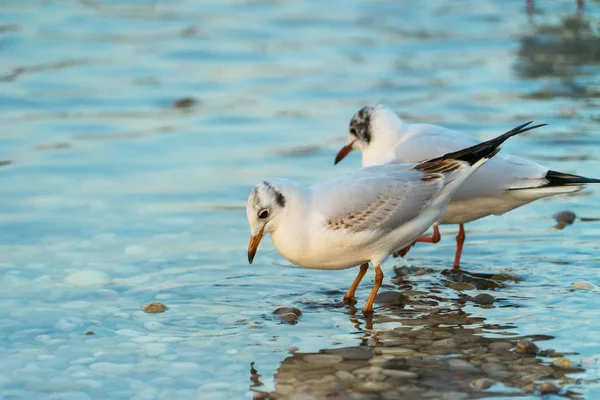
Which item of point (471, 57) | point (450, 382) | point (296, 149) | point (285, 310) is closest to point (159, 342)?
point (285, 310)

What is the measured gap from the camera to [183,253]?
23.1ft

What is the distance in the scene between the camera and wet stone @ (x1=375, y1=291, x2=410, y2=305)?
20.2 feet

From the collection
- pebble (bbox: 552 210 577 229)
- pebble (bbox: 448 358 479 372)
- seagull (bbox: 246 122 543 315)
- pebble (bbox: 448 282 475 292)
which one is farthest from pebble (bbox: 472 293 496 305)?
pebble (bbox: 552 210 577 229)

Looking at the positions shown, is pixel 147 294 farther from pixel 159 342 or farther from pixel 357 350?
pixel 357 350

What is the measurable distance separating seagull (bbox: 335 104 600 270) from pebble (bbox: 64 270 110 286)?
6.18ft

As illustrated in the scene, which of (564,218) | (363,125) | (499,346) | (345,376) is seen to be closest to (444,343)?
(499,346)

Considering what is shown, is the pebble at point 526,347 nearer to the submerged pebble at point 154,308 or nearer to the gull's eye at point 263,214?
the gull's eye at point 263,214

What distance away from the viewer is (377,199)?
5.91m

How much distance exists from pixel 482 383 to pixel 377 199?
142 cm

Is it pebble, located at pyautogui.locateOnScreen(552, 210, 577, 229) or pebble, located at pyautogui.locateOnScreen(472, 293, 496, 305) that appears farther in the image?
pebble, located at pyautogui.locateOnScreen(552, 210, 577, 229)

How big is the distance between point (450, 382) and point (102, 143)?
5.86m

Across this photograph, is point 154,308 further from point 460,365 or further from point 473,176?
point 473,176

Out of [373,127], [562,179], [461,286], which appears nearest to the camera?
[461,286]

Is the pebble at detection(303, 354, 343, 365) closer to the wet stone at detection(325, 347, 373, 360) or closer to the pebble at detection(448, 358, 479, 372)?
the wet stone at detection(325, 347, 373, 360)
